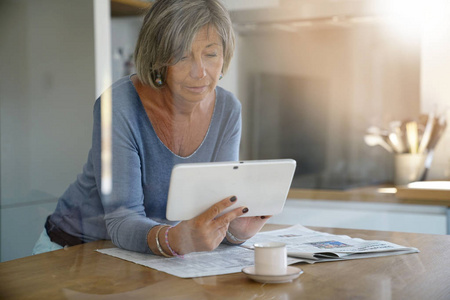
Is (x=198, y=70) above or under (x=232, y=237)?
above

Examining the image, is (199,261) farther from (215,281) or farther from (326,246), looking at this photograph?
(326,246)

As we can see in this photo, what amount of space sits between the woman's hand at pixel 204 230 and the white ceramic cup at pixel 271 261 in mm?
155

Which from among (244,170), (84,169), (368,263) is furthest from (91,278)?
(84,169)

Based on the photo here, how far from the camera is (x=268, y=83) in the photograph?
1.98 meters

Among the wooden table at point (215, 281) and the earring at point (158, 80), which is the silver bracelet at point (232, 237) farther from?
the earring at point (158, 80)

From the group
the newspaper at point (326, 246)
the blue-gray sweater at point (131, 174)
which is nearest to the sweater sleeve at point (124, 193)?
the blue-gray sweater at point (131, 174)

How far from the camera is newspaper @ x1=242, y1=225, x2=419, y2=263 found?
1.06 meters

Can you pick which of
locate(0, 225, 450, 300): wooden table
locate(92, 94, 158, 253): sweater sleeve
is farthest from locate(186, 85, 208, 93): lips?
locate(0, 225, 450, 300): wooden table

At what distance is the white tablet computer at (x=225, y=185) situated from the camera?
101 cm

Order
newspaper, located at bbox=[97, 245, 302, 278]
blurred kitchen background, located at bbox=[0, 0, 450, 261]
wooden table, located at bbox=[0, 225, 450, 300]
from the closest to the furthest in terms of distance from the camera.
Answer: wooden table, located at bbox=[0, 225, 450, 300] < newspaper, located at bbox=[97, 245, 302, 278] < blurred kitchen background, located at bbox=[0, 0, 450, 261]

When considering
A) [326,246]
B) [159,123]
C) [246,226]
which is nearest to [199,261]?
[246,226]

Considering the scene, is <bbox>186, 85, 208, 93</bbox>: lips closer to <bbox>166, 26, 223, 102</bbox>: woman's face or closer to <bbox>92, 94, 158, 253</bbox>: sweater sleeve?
<bbox>166, 26, 223, 102</bbox>: woman's face

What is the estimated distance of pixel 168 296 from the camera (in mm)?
845

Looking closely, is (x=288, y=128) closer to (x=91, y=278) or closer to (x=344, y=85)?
(x=344, y=85)
